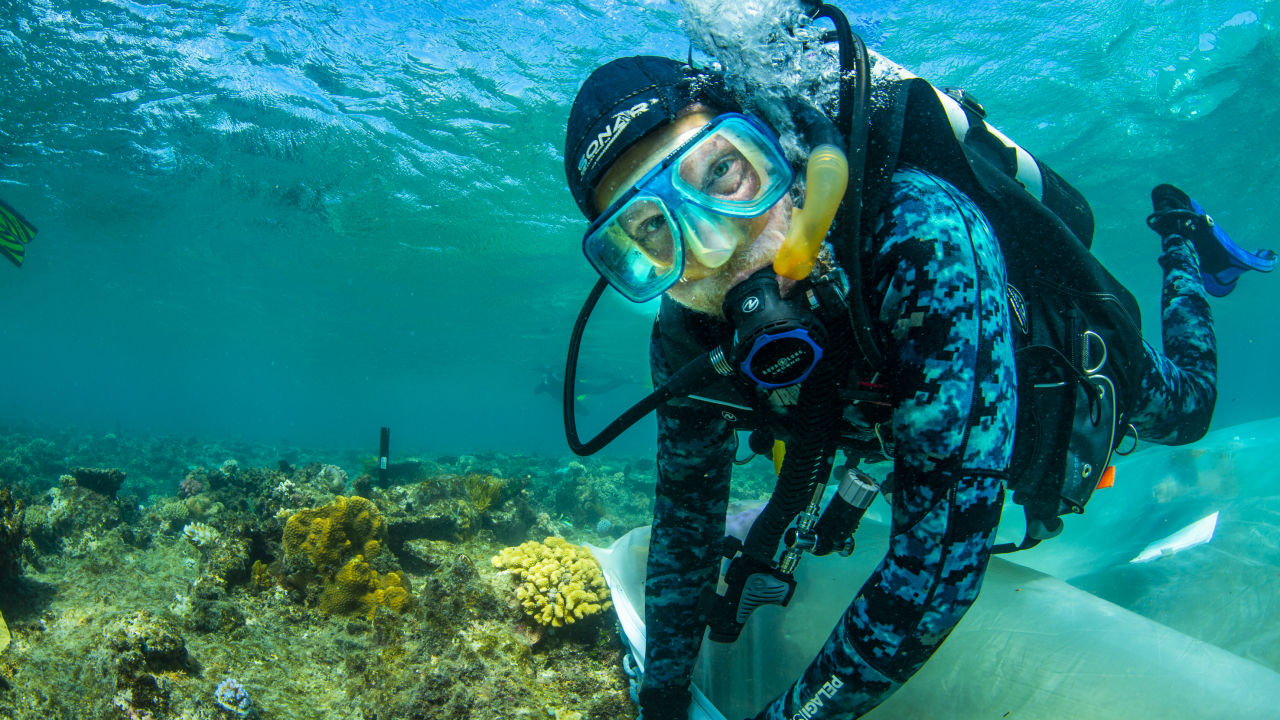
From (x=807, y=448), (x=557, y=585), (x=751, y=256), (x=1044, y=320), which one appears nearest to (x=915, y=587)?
(x=807, y=448)

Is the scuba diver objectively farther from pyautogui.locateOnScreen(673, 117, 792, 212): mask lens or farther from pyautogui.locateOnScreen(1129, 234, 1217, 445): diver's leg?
pyautogui.locateOnScreen(1129, 234, 1217, 445): diver's leg

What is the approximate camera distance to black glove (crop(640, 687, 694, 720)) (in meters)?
2.58

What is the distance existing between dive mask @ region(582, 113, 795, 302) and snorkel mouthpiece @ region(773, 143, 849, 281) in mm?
188

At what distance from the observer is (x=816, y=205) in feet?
5.49

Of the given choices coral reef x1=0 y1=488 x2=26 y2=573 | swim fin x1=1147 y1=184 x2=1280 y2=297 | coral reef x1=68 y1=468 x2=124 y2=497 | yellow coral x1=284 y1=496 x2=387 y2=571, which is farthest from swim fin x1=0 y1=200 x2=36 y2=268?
swim fin x1=1147 y1=184 x2=1280 y2=297

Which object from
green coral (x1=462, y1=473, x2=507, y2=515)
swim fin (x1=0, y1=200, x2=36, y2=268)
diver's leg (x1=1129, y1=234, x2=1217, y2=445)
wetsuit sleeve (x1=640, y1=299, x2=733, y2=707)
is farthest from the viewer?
swim fin (x1=0, y1=200, x2=36, y2=268)

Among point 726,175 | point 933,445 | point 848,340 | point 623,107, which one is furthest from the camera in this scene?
point 623,107

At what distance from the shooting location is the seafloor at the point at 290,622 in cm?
291

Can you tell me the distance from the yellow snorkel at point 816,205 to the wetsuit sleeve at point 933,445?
0.70ft

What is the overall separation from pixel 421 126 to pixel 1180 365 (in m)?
16.1

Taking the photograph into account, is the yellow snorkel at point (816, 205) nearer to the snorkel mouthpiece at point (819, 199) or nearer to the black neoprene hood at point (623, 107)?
the snorkel mouthpiece at point (819, 199)

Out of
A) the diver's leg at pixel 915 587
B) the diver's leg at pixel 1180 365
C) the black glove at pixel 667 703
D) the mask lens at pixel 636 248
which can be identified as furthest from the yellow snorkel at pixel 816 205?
the diver's leg at pixel 1180 365

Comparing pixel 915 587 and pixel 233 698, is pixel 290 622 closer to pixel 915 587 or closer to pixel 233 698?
pixel 233 698

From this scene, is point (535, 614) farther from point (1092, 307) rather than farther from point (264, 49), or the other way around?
point (264, 49)
